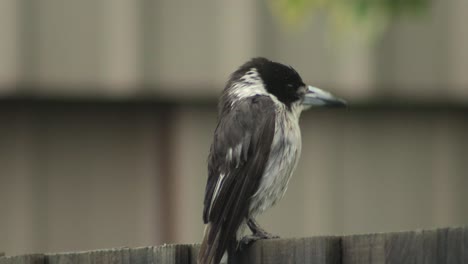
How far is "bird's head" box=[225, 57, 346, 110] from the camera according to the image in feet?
20.1

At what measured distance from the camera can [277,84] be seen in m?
6.21

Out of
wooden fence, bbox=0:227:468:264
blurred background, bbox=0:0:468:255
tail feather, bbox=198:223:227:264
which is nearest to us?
wooden fence, bbox=0:227:468:264

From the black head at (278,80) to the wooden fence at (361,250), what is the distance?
2.03m

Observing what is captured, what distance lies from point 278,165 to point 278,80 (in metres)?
0.71

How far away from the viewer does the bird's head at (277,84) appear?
6133 millimetres

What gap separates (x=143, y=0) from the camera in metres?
8.66

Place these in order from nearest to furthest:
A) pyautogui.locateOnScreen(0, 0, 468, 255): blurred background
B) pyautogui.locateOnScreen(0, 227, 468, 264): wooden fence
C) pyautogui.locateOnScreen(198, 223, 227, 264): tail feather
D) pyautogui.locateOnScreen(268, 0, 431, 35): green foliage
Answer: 1. pyautogui.locateOnScreen(0, 227, 468, 264): wooden fence
2. pyautogui.locateOnScreen(198, 223, 227, 264): tail feather
3. pyautogui.locateOnScreen(268, 0, 431, 35): green foliage
4. pyautogui.locateOnScreen(0, 0, 468, 255): blurred background

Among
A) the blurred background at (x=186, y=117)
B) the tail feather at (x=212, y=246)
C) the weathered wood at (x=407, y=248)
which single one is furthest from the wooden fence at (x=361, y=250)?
the blurred background at (x=186, y=117)

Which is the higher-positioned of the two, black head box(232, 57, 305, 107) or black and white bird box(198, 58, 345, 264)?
black head box(232, 57, 305, 107)

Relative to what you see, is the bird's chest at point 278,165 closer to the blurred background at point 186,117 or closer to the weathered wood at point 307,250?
the weathered wood at point 307,250

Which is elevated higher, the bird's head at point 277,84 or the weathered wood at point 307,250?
the bird's head at point 277,84

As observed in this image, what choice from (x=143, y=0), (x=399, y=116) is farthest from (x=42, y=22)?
(x=399, y=116)

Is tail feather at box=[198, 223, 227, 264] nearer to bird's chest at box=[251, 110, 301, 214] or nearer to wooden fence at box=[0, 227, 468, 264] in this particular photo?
wooden fence at box=[0, 227, 468, 264]

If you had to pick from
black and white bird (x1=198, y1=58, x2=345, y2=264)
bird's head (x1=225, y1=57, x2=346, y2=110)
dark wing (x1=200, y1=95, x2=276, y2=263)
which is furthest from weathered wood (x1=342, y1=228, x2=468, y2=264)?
bird's head (x1=225, y1=57, x2=346, y2=110)
